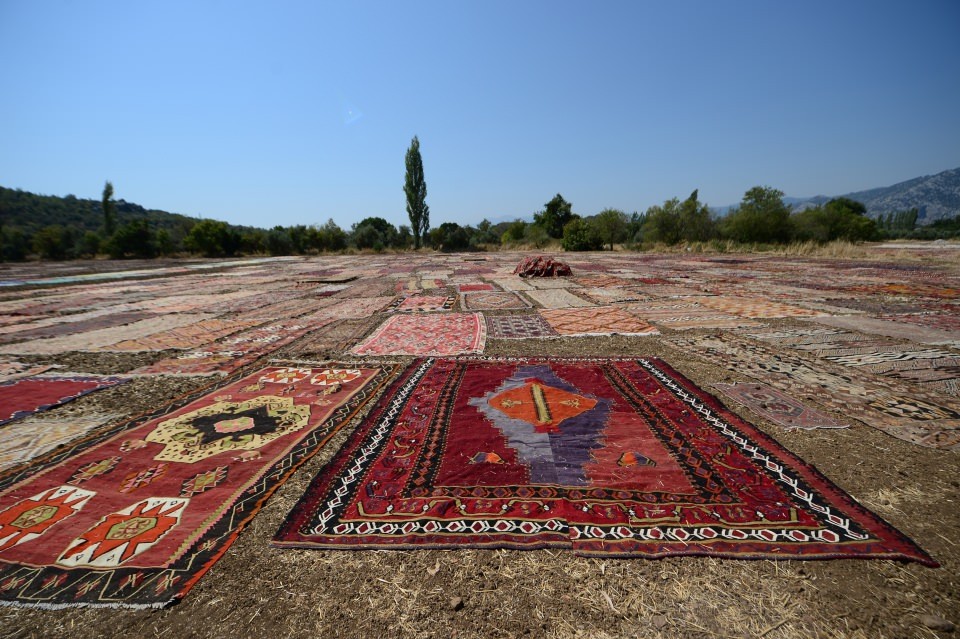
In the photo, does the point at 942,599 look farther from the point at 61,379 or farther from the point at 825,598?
the point at 61,379

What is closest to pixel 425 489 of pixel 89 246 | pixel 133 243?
pixel 133 243

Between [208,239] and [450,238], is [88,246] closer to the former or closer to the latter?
[208,239]

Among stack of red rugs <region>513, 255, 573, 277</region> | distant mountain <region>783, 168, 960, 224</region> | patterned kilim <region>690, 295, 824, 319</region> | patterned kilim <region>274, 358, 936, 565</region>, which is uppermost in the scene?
distant mountain <region>783, 168, 960, 224</region>

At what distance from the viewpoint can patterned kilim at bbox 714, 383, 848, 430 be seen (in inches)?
96.7

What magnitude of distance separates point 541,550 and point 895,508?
1.72m

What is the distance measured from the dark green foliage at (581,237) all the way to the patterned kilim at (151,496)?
22.1 metres

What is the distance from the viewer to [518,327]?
529 centimetres

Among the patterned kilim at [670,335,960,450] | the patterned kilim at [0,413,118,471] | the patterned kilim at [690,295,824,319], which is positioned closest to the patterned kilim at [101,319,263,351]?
the patterned kilim at [0,413,118,471]

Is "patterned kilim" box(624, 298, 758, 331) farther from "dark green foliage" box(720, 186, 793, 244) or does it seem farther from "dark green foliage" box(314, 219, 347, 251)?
"dark green foliage" box(314, 219, 347, 251)

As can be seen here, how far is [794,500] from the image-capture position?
1.73m

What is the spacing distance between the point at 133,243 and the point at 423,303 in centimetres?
2843

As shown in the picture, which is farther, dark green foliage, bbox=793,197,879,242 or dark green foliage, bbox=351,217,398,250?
dark green foliage, bbox=351,217,398,250

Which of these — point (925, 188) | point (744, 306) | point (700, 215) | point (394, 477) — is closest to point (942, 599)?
point (394, 477)

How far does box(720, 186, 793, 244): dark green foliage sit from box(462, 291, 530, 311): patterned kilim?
22.5 meters
